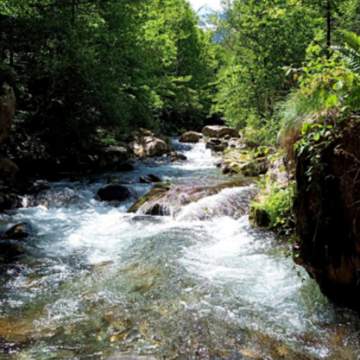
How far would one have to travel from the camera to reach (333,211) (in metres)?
4.71

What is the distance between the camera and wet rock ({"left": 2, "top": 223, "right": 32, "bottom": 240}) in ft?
30.2

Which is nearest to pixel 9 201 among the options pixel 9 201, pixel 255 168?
pixel 9 201

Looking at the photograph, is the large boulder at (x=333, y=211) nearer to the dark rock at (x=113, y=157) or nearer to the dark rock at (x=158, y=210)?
the dark rock at (x=158, y=210)

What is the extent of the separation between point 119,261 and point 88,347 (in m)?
3.05

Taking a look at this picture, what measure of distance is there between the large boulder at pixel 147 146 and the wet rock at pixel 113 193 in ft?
25.2

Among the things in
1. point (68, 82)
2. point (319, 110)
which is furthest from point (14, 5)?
point (319, 110)

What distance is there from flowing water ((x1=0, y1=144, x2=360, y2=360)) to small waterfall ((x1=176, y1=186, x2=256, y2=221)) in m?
0.05

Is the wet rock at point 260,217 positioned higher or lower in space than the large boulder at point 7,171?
lower

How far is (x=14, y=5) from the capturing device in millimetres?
14305

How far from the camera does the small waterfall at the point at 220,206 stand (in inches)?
412

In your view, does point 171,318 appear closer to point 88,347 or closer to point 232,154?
point 88,347

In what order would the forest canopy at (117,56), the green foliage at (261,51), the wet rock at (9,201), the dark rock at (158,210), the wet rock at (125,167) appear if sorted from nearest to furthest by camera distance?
the dark rock at (158,210) → the wet rock at (9,201) → the forest canopy at (117,56) → the green foliage at (261,51) → the wet rock at (125,167)

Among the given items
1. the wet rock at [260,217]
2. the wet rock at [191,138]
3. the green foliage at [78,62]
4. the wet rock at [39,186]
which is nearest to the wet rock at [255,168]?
the wet rock at [260,217]

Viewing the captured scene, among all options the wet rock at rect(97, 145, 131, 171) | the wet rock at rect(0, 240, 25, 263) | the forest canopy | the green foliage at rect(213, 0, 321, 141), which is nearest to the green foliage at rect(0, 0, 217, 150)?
the forest canopy
